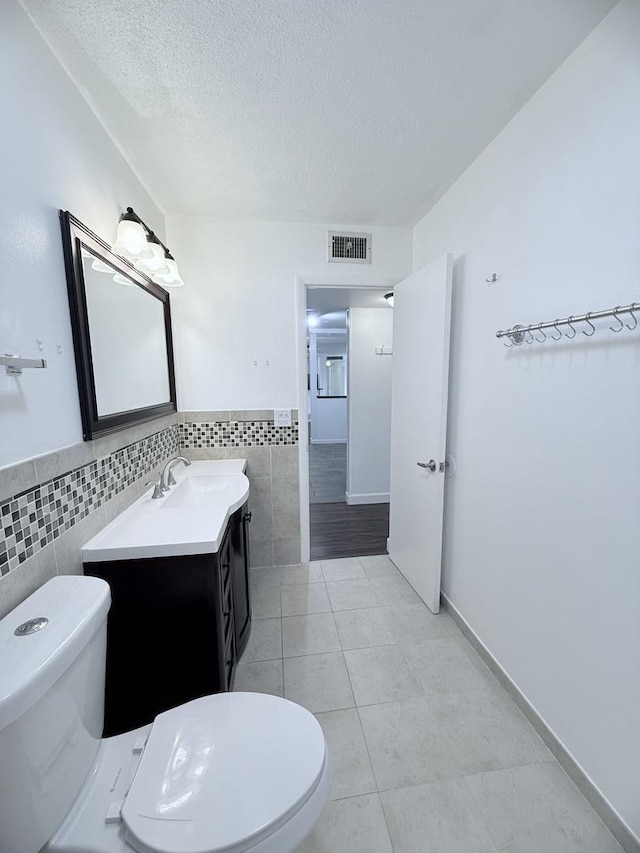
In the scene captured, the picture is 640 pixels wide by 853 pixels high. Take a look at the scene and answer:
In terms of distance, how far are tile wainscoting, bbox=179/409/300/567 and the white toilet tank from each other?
143 centimetres

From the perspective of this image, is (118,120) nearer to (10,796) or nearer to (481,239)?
(481,239)

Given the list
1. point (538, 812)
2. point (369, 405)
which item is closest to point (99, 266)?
point (538, 812)

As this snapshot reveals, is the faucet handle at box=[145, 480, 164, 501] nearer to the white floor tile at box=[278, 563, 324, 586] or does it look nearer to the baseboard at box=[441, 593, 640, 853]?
the white floor tile at box=[278, 563, 324, 586]

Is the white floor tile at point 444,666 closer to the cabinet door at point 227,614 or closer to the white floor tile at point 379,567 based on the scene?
the white floor tile at point 379,567

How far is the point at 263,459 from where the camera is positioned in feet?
7.72

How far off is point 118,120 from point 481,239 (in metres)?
1.64

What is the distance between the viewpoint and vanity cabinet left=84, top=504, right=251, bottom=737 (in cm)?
116

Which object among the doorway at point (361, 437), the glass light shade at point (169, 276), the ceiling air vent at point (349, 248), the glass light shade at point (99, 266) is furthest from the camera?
the doorway at point (361, 437)

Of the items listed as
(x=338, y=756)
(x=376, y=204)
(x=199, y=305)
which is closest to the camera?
(x=338, y=756)

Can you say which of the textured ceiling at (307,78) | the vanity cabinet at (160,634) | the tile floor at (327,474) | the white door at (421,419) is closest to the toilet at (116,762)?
the vanity cabinet at (160,634)

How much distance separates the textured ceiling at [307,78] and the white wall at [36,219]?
13 centimetres

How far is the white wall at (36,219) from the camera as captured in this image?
87 centimetres

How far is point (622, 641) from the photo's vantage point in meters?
0.99

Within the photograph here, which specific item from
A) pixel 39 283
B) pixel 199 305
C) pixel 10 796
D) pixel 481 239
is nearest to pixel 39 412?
pixel 39 283
